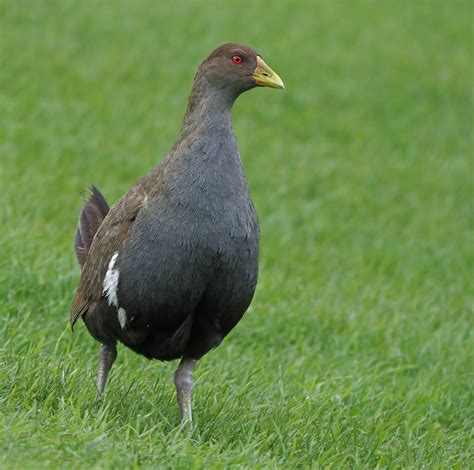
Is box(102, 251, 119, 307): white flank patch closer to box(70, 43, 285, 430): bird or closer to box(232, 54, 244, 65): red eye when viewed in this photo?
box(70, 43, 285, 430): bird

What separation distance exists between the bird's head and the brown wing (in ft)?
2.25

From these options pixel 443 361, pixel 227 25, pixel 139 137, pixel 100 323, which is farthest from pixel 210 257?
pixel 227 25

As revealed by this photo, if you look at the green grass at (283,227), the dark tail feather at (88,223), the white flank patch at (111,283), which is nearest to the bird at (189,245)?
the white flank patch at (111,283)

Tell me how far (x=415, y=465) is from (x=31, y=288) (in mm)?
2818

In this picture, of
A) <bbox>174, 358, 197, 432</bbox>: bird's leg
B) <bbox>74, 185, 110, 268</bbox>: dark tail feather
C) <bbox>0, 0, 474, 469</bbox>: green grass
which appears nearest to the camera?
<bbox>0, 0, 474, 469</bbox>: green grass

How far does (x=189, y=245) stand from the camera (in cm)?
482

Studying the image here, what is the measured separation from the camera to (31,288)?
6.76 metres

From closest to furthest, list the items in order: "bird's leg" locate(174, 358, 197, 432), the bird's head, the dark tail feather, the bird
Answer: the bird, "bird's leg" locate(174, 358, 197, 432), the bird's head, the dark tail feather

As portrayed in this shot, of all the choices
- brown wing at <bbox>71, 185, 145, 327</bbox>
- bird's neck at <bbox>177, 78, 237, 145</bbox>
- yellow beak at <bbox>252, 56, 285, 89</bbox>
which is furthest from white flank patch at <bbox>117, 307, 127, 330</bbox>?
yellow beak at <bbox>252, 56, 285, 89</bbox>

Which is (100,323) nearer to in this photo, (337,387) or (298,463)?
(298,463)

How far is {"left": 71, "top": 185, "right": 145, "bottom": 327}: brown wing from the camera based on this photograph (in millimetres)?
5129

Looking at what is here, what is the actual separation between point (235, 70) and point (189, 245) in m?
1.03

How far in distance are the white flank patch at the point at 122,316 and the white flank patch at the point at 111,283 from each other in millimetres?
41

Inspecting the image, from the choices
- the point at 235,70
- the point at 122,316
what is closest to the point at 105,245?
the point at 122,316
